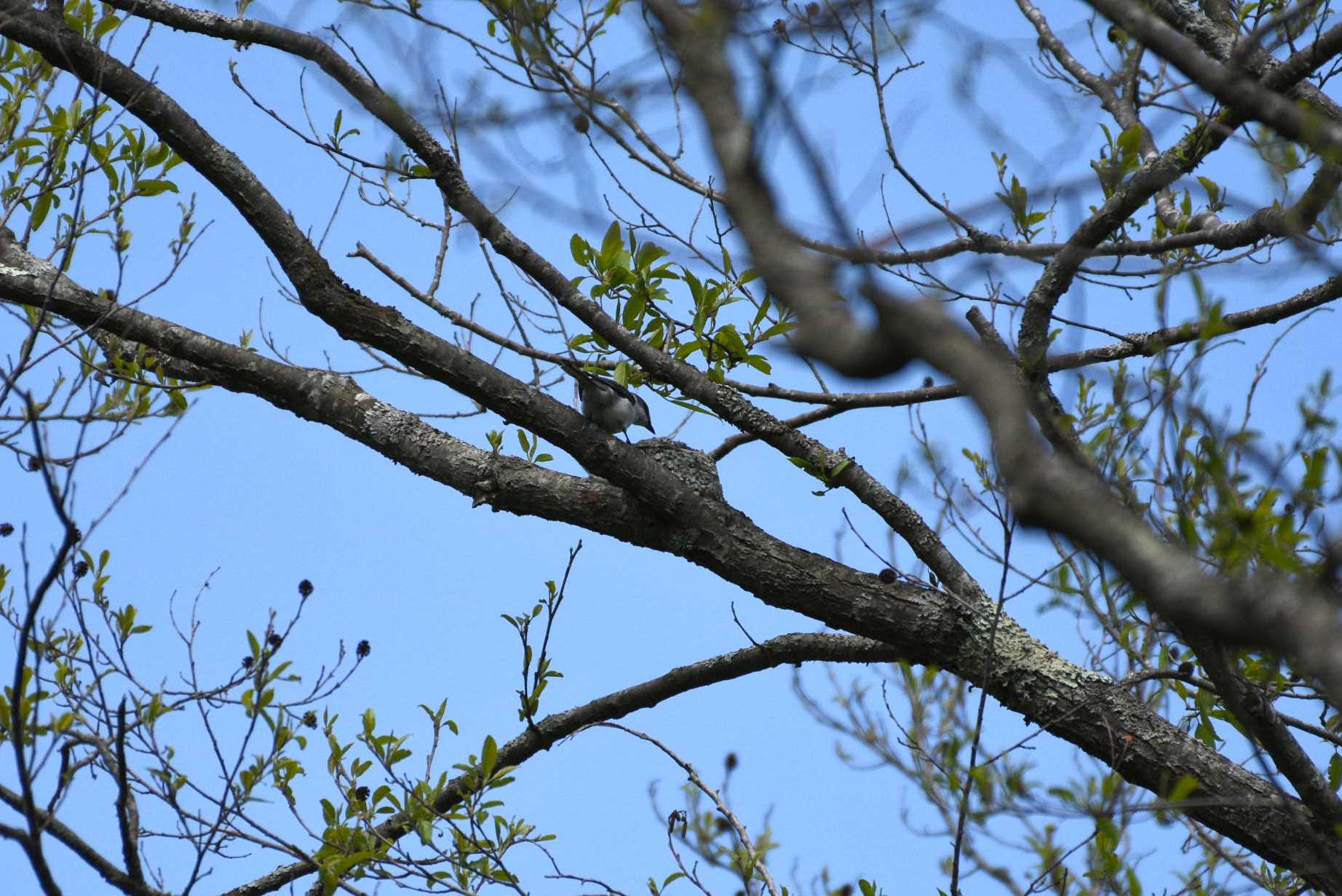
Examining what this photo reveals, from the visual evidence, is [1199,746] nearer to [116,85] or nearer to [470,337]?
[470,337]

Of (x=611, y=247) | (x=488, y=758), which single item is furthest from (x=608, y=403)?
(x=488, y=758)

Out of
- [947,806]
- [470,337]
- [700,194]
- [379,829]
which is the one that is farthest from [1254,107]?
[379,829]

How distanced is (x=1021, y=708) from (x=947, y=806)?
1.54ft

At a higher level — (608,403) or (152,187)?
(152,187)

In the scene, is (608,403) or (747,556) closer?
(747,556)

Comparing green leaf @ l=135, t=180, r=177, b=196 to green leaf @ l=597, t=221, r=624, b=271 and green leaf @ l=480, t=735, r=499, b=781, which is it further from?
green leaf @ l=480, t=735, r=499, b=781

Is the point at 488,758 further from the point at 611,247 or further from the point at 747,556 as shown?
the point at 611,247


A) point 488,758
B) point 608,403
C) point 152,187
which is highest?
point 152,187

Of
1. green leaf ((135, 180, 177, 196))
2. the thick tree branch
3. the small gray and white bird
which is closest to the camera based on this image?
the thick tree branch

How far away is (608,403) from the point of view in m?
3.80

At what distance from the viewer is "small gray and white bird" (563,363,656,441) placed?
11.8ft

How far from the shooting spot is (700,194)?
4051mm

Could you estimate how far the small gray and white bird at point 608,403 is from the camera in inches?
142

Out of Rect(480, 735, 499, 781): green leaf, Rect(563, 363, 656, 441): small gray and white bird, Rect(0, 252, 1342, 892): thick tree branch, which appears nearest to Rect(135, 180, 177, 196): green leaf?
Rect(0, 252, 1342, 892): thick tree branch
